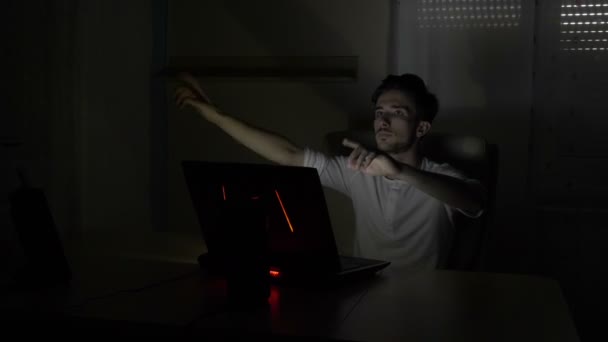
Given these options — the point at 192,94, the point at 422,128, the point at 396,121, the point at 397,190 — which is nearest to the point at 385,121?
the point at 396,121

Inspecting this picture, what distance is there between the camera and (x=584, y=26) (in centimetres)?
222

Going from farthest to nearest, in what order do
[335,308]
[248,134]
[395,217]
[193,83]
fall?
1. [193,83]
2. [248,134]
3. [395,217]
4. [335,308]

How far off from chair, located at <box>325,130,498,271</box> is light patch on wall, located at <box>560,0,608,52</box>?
0.74 m

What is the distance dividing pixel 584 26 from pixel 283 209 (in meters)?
1.68

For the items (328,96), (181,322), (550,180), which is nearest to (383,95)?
(328,96)

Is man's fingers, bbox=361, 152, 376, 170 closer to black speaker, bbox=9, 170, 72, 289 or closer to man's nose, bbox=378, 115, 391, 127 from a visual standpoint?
man's nose, bbox=378, 115, 391, 127

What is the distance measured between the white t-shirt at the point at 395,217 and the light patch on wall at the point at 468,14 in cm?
70

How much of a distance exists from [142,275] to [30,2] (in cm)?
130

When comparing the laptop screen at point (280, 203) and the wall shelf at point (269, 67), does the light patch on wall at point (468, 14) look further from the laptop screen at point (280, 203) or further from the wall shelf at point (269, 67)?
the laptop screen at point (280, 203)

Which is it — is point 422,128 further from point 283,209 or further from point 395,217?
point 283,209

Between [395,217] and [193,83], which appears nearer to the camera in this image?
[395,217]

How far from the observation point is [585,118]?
7.38 ft

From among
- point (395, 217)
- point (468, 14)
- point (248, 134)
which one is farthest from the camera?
point (248, 134)

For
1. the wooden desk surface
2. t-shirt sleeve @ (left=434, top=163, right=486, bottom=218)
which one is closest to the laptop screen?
the wooden desk surface
